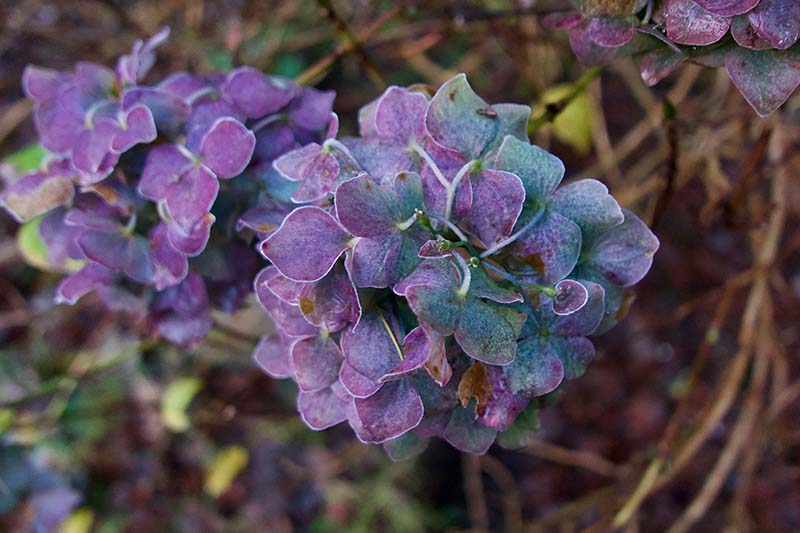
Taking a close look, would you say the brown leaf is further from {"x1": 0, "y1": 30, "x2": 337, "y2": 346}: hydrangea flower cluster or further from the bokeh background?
the bokeh background

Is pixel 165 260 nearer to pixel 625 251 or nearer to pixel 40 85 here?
pixel 40 85

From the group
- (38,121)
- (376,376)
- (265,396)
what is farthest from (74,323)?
(376,376)

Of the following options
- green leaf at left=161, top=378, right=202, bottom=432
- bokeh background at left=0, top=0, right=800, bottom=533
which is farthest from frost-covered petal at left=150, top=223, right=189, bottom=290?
green leaf at left=161, top=378, right=202, bottom=432

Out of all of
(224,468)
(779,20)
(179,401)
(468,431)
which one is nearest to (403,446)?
A: (468,431)

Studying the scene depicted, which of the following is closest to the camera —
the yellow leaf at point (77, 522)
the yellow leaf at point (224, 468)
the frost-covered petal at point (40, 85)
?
the frost-covered petal at point (40, 85)

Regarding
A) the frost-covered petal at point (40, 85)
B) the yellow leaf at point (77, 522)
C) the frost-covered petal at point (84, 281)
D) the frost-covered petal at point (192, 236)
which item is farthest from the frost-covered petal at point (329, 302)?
the yellow leaf at point (77, 522)

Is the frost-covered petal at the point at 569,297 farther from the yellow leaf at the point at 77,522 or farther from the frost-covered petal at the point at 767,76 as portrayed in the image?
the yellow leaf at the point at 77,522

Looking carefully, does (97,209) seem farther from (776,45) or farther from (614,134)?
(614,134)
